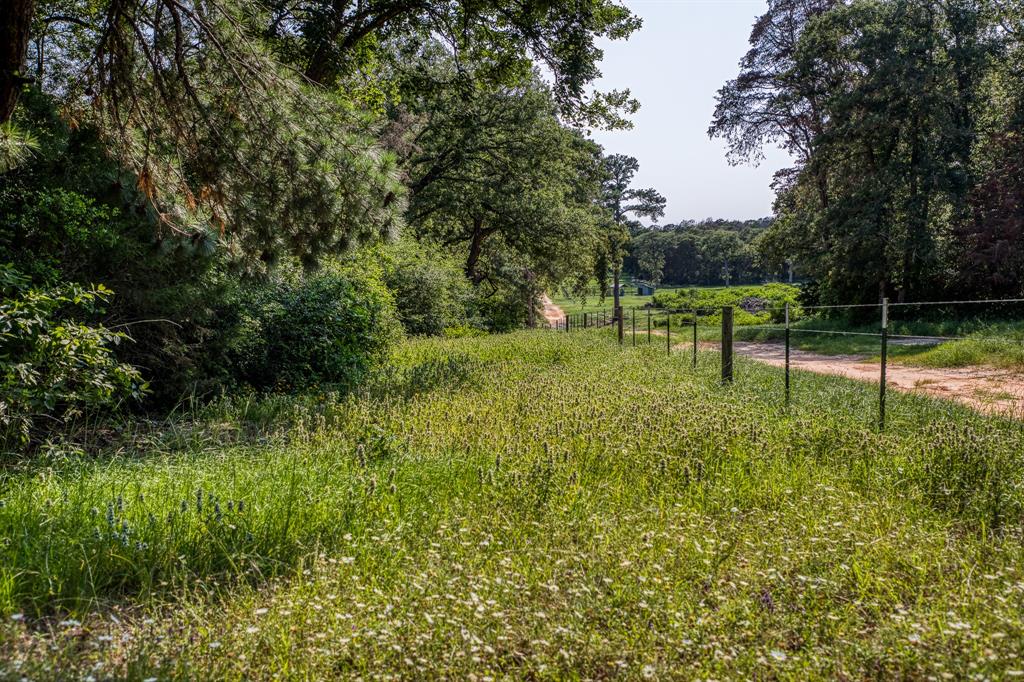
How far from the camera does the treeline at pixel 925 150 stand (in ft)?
59.9

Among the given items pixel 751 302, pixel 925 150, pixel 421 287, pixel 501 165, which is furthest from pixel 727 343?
pixel 751 302

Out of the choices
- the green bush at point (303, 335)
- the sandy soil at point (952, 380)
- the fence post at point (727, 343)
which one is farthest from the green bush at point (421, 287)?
the sandy soil at point (952, 380)

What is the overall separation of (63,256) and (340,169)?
2986 millimetres

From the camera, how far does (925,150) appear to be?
1922 cm

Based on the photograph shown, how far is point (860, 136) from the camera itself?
2023cm

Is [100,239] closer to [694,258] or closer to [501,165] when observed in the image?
[501,165]

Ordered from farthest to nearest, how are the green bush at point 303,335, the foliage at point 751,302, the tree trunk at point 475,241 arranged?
1. the foliage at point 751,302
2. the tree trunk at point 475,241
3. the green bush at point 303,335

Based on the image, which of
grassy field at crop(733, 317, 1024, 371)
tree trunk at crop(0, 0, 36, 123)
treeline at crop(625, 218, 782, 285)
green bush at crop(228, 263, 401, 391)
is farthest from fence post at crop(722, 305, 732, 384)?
treeline at crop(625, 218, 782, 285)

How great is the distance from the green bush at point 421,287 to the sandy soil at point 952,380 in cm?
1118

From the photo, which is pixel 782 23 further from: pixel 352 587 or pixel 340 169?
pixel 352 587

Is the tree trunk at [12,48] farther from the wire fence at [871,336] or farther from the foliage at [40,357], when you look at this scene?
the wire fence at [871,336]

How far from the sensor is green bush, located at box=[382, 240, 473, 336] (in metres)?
18.6

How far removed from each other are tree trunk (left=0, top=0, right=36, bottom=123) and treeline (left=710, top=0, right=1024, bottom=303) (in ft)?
68.5

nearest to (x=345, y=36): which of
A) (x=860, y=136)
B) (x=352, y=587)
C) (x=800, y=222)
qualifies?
(x=352, y=587)
